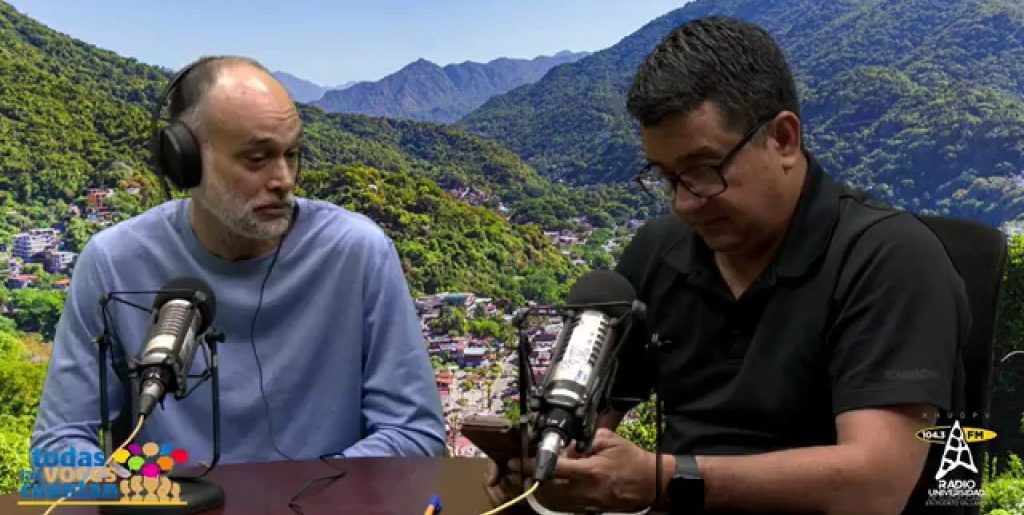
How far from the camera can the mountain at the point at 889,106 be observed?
24.0 metres

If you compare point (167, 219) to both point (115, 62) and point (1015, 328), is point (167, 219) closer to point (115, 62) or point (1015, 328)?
point (1015, 328)

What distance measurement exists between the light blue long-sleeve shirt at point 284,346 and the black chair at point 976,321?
99cm

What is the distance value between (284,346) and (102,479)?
546mm

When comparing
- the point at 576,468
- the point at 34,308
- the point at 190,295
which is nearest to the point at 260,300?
the point at 190,295

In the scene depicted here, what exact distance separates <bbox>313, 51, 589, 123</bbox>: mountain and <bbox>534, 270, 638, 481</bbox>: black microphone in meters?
18.9

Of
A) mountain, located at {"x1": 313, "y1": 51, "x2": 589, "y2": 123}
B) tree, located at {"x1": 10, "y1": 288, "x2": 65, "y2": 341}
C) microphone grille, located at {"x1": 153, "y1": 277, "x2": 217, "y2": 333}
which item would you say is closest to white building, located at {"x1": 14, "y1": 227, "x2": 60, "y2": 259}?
tree, located at {"x1": 10, "y1": 288, "x2": 65, "y2": 341}

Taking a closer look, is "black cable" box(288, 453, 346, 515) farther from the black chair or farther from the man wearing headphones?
the black chair

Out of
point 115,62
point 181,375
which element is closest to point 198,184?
point 181,375

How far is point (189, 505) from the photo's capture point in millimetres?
1537

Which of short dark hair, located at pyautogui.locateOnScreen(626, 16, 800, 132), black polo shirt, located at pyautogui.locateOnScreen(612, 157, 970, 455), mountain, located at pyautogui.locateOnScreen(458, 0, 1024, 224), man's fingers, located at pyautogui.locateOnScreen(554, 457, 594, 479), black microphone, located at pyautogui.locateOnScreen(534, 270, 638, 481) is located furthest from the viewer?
mountain, located at pyautogui.locateOnScreen(458, 0, 1024, 224)

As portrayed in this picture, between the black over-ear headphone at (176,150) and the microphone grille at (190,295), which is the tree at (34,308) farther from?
the microphone grille at (190,295)

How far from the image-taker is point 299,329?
2080mm

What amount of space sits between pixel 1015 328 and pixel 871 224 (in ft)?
40.9

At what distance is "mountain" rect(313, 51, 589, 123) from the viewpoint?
25500 mm
